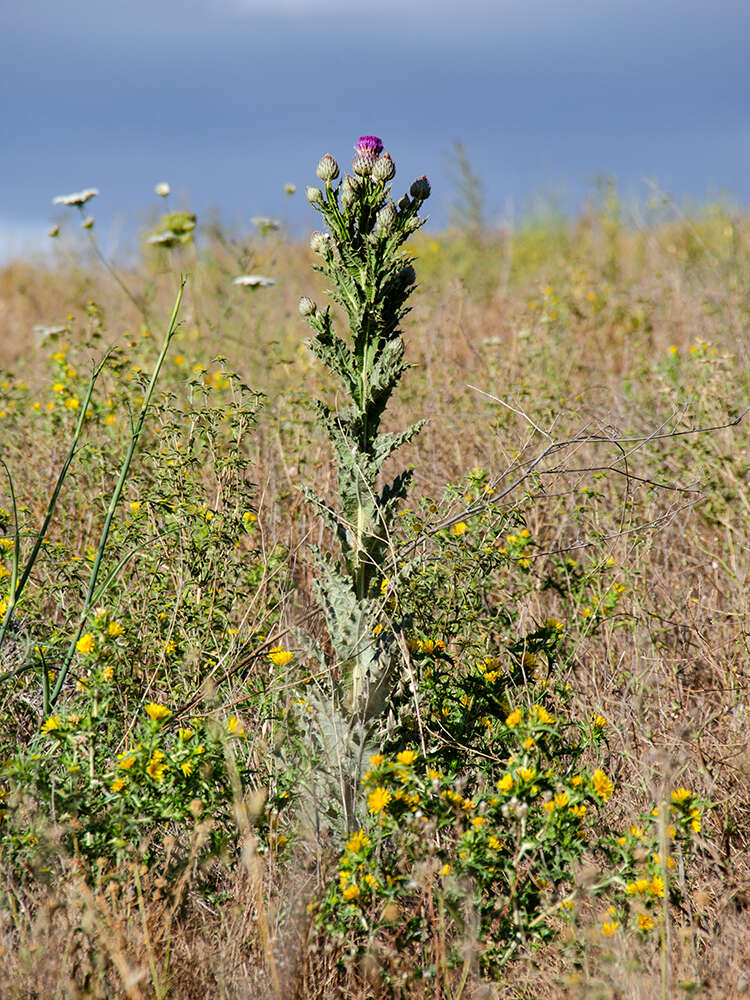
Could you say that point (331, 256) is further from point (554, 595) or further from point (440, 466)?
point (440, 466)

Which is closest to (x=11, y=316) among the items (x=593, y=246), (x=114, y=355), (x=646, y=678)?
(x=114, y=355)

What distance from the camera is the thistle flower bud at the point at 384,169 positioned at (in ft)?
7.01

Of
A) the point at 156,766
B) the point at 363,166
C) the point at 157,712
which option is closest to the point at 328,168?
the point at 363,166

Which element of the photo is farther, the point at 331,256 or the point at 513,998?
the point at 331,256

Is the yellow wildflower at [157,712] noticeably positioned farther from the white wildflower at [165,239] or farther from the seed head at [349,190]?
the white wildflower at [165,239]

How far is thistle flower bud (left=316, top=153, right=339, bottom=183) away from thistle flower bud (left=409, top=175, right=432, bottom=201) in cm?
21

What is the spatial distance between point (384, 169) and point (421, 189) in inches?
4.4

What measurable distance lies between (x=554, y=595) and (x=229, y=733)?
1.71 m

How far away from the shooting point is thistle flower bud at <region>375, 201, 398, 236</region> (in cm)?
213

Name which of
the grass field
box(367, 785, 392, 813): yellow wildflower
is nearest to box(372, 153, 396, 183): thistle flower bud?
the grass field

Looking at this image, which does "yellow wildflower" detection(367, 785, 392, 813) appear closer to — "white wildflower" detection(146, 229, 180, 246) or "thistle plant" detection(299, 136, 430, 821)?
"thistle plant" detection(299, 136, 430, 821)

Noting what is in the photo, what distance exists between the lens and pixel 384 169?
2.14 meters

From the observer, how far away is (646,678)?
9.17ft

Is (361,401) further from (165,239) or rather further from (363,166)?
(165,239)
